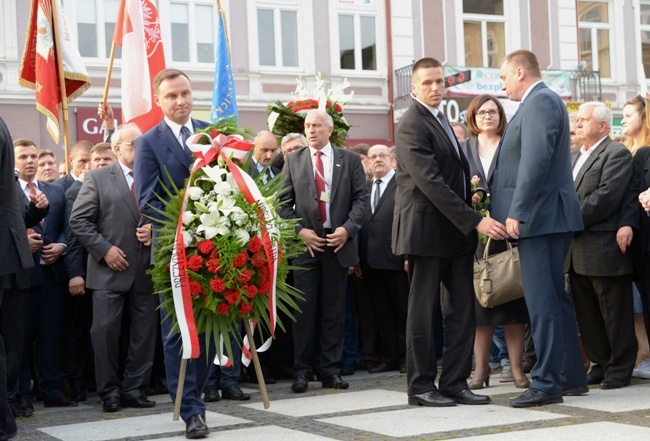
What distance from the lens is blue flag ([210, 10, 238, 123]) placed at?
11742mm

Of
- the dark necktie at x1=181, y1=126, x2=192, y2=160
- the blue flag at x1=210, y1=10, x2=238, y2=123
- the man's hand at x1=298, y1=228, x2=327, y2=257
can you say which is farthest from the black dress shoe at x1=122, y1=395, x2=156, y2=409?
the blue flag at x1=210, y1=10, x2=238, y2=123

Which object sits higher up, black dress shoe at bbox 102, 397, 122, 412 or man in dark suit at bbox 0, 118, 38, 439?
man in dark suit at bbox 0, 118, 38, 439

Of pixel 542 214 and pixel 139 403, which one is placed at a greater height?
pixel 542 214

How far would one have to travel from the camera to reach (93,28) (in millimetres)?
21547

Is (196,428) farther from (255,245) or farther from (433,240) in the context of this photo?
(433,240)

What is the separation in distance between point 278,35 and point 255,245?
17536 millimetres

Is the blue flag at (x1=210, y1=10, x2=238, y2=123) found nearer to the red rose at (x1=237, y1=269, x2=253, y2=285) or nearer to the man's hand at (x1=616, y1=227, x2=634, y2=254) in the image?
the man's hand at (x1=616, y1=227, x2=634, y2=254)

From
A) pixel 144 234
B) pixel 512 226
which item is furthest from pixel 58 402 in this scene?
pixel 512 226

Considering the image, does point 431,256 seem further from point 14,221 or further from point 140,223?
point 14,221

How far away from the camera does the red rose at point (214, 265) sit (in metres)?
6.21

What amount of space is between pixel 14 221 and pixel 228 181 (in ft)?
4.29

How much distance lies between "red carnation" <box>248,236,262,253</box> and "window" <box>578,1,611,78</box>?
73.7 ft

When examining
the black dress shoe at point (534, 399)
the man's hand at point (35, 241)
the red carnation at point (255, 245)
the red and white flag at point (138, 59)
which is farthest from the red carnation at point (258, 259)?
the red and white flag at point (138, 59)

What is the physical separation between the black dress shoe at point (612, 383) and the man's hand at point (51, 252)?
4.20 metres
